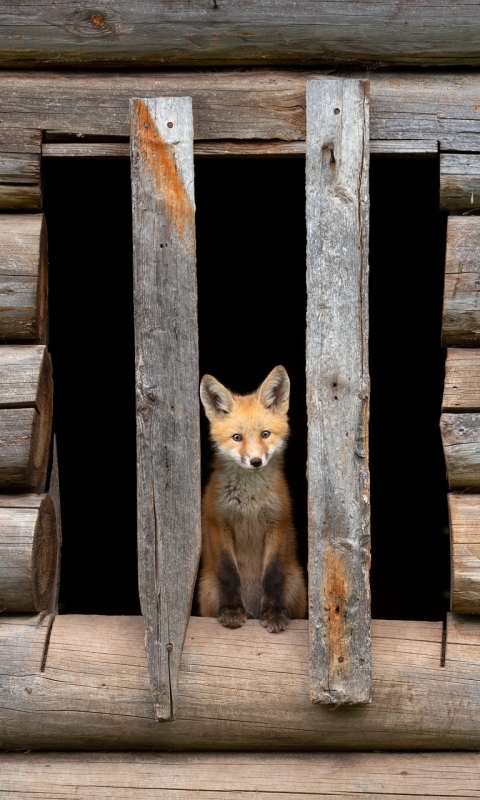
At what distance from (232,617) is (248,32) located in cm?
287

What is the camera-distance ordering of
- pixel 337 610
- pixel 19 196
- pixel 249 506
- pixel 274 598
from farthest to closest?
pixel 249 506, pixel 274 598, pixel 19 196, pixel 337 610

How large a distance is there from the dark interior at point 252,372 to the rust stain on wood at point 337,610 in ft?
11.9

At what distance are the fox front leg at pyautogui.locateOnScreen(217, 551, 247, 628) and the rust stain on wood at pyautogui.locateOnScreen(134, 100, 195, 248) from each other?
1839mm

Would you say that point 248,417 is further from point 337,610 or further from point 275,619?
point 337,610

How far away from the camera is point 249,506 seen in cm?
525

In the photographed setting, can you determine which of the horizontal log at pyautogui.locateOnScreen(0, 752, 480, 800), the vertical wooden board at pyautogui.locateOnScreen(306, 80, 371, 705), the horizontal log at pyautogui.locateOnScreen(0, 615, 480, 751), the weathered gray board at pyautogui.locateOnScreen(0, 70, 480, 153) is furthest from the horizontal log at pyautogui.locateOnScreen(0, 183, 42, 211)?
the horizontal log at pyautogui.locateOnScreen(0, 752, 480, 800)

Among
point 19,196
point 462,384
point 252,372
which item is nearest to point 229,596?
point 462,384

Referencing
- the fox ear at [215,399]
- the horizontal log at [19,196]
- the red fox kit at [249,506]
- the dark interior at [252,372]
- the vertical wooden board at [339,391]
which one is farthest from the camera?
the dark interior at [252,372]

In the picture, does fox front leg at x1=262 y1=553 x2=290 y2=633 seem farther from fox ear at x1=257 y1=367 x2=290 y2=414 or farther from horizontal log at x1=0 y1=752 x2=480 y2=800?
fox ear at x1=257 y1=367 x2=290 y2=414

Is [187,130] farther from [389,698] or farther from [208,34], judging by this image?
[389,698]

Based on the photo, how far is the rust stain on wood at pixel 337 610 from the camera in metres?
4.25

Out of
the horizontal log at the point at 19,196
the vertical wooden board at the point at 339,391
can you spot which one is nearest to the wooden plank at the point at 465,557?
the vertical wooden board at the point at 339,391

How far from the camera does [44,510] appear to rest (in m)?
4.51

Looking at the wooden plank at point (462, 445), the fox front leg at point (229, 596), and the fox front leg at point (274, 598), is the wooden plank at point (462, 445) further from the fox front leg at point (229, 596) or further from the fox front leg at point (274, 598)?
the fox front leg at point (229, 596)
